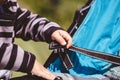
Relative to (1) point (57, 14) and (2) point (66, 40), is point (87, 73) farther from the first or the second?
(1) point (57, 14)

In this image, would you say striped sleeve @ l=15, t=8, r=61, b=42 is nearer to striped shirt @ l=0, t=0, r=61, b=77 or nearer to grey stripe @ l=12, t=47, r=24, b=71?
striped shirt @ l=0, t=0, r=61, b=77

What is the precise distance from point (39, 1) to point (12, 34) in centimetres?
200

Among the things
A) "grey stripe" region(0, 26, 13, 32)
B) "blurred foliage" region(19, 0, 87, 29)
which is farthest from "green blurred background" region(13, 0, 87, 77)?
"grey stripe" region(0, 26, 13, 32)

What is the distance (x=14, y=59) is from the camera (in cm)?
144

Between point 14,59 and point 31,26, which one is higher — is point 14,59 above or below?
below

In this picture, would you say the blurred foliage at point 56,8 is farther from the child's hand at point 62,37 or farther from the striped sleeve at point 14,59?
the striped sleeve at point 14,59

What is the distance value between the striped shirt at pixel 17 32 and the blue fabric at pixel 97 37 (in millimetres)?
199

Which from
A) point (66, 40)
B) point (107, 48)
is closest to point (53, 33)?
point (66, 40)

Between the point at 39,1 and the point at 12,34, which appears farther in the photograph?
the point at 39,1

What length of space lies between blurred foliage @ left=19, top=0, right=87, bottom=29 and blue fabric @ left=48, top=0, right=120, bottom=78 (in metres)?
1.55

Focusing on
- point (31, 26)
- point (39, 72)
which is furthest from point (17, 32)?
point (39, 72)

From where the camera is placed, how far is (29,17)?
1.73 m

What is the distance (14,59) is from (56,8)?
2198 millimetres

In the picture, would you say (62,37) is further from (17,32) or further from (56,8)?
(56,8)
